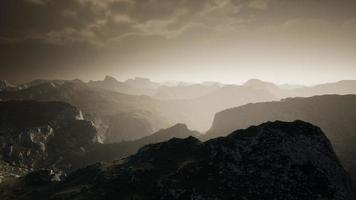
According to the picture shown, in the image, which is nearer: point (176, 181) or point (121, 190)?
point (176, 181)

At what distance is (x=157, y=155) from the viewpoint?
96.4 metres

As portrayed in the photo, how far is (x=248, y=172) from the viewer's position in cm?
6562

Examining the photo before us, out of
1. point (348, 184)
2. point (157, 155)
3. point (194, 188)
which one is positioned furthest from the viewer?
point (157, 155)

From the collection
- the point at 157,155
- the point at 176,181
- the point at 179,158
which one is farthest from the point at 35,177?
the point at 176,181

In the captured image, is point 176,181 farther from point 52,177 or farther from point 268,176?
point 52,177

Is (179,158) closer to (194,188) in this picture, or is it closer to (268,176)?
(194,188)

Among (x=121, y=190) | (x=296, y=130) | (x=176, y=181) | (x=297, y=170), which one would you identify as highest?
(x=296, y=130)

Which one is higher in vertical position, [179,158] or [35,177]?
[179,158]

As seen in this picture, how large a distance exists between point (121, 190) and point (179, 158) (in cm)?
1959

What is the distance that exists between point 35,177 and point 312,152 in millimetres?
139646

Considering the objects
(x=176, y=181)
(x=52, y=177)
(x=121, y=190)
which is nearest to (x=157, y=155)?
(x=121, y=190)

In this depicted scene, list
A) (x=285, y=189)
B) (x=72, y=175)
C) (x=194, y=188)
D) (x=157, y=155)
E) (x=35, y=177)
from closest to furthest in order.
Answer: (x=285, y=189) < (x=194, y=188) < (x=157, y=155) < (x=72, y=175) < (x=35, y=177)

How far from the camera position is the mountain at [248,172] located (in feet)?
198

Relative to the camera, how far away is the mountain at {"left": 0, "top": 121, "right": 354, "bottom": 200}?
198 ft
